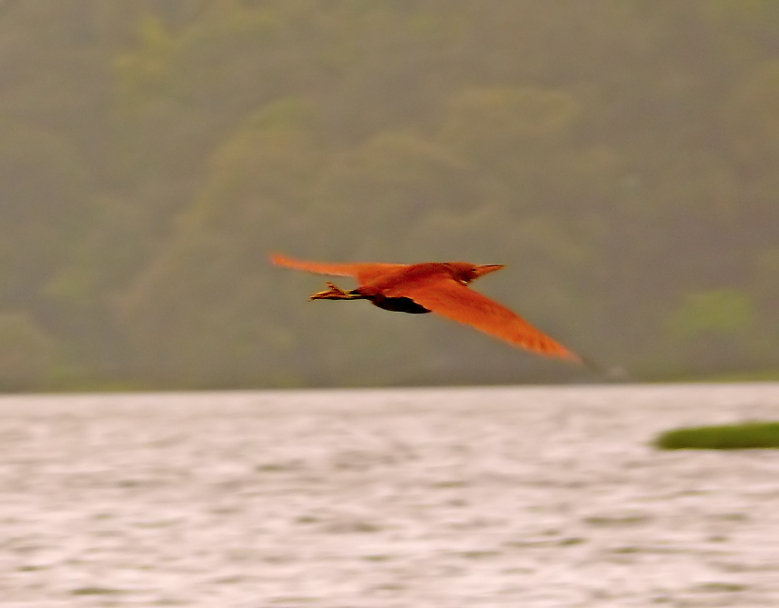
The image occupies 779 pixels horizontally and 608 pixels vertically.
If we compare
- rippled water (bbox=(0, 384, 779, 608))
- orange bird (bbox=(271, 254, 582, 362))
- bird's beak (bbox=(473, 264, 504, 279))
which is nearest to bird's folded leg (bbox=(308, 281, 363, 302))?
orange bird (bbox=(271, 254, 582, 362))

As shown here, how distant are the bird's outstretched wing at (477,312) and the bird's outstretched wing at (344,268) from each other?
0.65 metres

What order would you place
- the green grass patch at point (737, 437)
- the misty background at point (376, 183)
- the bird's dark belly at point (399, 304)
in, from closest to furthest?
the bird's dark belly at point (399, 304)
the green grass patch at point (737, 437)
the misty background at point (376, 183)

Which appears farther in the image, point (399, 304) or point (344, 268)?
point (344, 268)

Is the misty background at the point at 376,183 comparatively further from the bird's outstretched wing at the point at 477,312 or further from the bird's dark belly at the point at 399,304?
the bird's outstretched wing at the point at 477,312

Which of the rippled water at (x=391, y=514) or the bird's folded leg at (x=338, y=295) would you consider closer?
the bird's folded leg at (x=338, y=295)

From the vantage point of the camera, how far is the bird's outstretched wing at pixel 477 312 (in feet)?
21.4

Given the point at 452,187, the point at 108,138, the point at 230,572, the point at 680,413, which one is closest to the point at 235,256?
the point at 452,187

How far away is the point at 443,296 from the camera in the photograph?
702 centimetres

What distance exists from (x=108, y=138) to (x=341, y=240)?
27.0 metres

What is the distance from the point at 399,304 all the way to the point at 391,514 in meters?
25.9

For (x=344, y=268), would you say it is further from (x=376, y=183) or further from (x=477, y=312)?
(x=376, y=183)

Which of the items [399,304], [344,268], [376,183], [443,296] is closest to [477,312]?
[443,296]

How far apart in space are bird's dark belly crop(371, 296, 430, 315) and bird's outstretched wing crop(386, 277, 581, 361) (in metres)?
0.04

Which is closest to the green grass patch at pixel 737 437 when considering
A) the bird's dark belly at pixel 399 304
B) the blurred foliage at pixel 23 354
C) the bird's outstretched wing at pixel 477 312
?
the bird's dark belly at pixel 399 304
